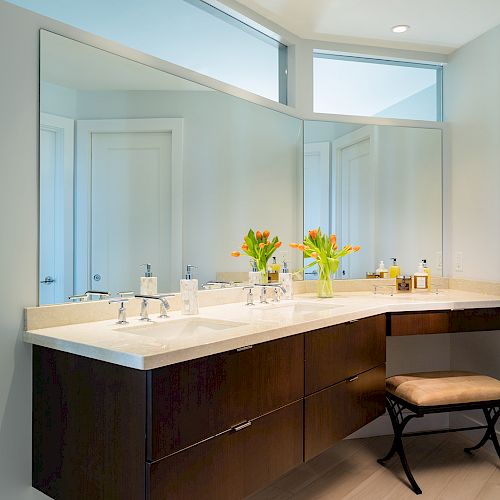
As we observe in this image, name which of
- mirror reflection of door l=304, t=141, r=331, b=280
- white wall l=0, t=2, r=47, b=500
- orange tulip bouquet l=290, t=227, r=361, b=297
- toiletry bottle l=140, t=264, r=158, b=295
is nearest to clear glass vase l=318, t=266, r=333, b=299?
orange tulip bouquet l=290, t=227, r=361, b=297

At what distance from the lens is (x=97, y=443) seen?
4.79 ft

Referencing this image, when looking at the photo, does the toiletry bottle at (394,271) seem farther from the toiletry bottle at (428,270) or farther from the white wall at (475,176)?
the white wall at (475,176)

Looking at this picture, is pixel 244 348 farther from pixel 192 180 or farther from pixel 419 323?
pixel 419 323

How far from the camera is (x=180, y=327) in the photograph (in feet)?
6.23

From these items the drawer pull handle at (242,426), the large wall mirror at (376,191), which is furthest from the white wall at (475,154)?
the drawer pull handle at (242,426)

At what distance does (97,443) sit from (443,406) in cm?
155

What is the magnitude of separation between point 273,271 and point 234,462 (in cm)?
123

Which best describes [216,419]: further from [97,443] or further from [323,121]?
[323,121]

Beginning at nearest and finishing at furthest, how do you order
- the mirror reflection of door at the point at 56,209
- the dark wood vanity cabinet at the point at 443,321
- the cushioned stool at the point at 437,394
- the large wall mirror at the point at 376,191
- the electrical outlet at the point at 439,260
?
the mirror reflection of door at the point at 56,209 < the cushioned stool at the point at 437,394 < the dark wood vanity cabinet at the point at 443,321 < the large wall mirror at the point at 376,191 < the electrical outlet at the point at 439,260

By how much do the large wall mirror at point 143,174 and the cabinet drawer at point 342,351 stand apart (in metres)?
0.64

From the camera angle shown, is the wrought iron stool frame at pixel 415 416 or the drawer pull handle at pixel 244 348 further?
the wrought iron stool frame at pixel 415 416

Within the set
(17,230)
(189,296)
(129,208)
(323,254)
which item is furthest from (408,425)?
(17,230)

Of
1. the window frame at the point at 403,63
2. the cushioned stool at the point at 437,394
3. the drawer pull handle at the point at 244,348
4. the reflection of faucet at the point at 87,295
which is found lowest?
the cushioned stool at the point at 437,394

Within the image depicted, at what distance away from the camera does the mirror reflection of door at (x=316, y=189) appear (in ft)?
9.27
